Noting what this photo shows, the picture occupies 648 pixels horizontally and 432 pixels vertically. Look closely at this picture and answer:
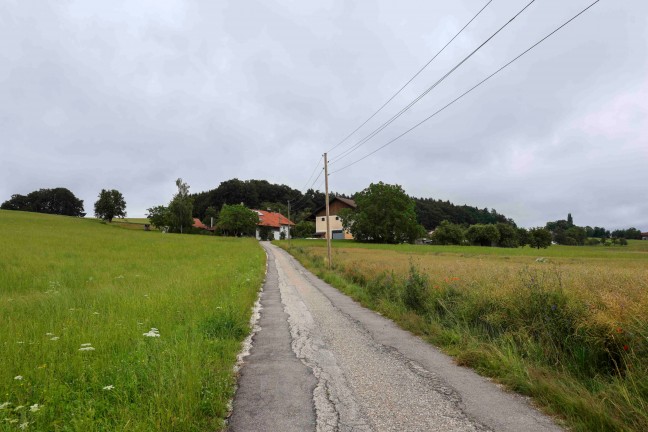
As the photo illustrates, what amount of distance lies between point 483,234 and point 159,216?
8834cm

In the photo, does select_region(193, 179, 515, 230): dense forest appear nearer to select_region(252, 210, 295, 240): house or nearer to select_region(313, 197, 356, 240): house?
select_region(252, 210, 295, 240): house

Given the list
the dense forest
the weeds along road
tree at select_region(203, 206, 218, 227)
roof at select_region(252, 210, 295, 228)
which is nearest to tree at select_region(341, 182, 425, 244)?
roof at select_region(252, 210, 295, 228)

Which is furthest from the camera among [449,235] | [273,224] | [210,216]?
[210,216]

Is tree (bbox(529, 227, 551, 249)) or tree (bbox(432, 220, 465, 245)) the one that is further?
tree (bbox(529, 227, 551, 249))

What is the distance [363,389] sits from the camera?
15.2ft

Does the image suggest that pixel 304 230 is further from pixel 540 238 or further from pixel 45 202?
pixel 45 202

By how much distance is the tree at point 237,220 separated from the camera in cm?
8256

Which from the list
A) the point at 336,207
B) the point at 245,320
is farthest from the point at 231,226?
the point at 245,320

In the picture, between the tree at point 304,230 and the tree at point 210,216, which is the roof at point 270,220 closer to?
the tree at point 304,230

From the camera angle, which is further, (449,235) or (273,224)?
(273,224)

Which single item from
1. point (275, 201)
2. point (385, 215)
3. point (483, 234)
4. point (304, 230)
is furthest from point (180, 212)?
point (483, 234)

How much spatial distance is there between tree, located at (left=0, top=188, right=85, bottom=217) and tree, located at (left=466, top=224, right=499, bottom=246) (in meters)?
133

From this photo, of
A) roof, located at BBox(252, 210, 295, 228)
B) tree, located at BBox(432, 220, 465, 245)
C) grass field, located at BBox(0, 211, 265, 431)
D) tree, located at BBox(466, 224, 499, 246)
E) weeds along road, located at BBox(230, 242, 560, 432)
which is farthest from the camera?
tree, located at BBox(466, 224, 499, 246)

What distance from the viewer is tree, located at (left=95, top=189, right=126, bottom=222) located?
93312mm
